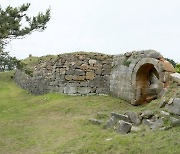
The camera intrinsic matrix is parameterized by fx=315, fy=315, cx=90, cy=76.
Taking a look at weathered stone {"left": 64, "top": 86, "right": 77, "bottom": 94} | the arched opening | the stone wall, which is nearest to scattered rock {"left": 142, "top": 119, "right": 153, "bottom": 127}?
the arched opening

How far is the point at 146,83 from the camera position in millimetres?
11812

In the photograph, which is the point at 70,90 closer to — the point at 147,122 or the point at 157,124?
the point at 147,122

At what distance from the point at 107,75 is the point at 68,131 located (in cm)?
520

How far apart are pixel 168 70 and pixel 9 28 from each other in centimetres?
533

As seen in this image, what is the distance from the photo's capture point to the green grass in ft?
21.3

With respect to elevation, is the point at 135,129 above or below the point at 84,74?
below

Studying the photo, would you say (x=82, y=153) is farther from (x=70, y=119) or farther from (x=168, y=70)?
(x=168, y=70)

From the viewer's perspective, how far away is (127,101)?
1191 centimetres

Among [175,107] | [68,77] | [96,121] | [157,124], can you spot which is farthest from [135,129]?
[68,77]

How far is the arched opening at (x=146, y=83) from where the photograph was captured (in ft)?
37.6

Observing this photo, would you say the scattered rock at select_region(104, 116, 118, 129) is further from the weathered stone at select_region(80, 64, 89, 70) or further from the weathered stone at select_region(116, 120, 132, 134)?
the weathered stone at select_region(80, 64, 89, 70)

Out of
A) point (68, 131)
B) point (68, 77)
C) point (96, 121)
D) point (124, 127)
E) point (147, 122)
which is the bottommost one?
point (68, 131)

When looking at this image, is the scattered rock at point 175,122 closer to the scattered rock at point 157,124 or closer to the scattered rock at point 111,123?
the scattered rock at point 157,124

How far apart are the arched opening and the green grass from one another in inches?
26.2
